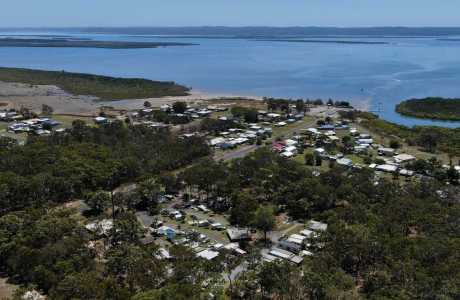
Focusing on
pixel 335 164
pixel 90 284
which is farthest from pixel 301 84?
pixel 90 284

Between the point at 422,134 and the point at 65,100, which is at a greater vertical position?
the point at 422,134

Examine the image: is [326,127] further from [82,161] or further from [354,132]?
[82,161]

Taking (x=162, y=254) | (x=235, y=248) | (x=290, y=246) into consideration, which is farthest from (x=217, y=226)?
(x=162, y=254)

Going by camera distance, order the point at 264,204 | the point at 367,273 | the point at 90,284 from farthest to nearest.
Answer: the point at 264,204 < the point at 367,273 < the point at 90,284

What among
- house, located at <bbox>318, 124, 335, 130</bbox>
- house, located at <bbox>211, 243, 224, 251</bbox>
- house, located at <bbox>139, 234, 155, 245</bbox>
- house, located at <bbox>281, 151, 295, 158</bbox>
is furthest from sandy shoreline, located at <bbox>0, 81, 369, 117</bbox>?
house, located at <bbox>211, 243, 224, 251</bbox>

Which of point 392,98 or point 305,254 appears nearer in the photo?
point 305,254

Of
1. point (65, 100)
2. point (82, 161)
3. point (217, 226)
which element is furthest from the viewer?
point (65, 100)

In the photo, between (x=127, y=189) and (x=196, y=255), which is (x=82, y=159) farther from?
(x=196, y=255)

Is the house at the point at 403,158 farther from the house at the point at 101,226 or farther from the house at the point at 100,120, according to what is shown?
the house at the point at 100,120
